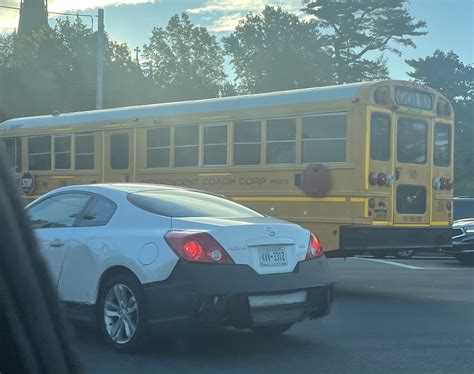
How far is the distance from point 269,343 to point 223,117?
554 centimetres

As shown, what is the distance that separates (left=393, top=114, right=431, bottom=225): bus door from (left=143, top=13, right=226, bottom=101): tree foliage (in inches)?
1961

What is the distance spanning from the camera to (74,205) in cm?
748

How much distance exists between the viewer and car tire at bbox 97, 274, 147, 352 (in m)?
6.40

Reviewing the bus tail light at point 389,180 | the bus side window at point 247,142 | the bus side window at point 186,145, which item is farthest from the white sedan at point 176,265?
the bus side window at point 186,145

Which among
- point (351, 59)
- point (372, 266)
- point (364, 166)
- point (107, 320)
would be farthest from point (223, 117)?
point (351, 59)

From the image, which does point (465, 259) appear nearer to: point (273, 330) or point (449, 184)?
point (449, 184)

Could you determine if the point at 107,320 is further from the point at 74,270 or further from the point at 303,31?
the point at 303,31

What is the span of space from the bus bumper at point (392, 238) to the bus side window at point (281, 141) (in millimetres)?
1469

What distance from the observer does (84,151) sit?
48.2 ft

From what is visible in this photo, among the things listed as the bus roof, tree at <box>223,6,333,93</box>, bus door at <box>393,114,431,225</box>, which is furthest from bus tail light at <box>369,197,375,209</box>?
tree at <box>223,6,333,93</box>

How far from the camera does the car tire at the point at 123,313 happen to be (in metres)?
6.40

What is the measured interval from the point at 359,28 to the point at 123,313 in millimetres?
46685

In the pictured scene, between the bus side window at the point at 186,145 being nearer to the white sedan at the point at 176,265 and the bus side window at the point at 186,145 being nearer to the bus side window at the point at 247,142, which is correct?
the bus side window at the point at 247,142

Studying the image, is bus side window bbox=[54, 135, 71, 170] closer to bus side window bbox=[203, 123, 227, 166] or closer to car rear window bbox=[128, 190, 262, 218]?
bus side window bbox=[203, 123, 227, 166]
